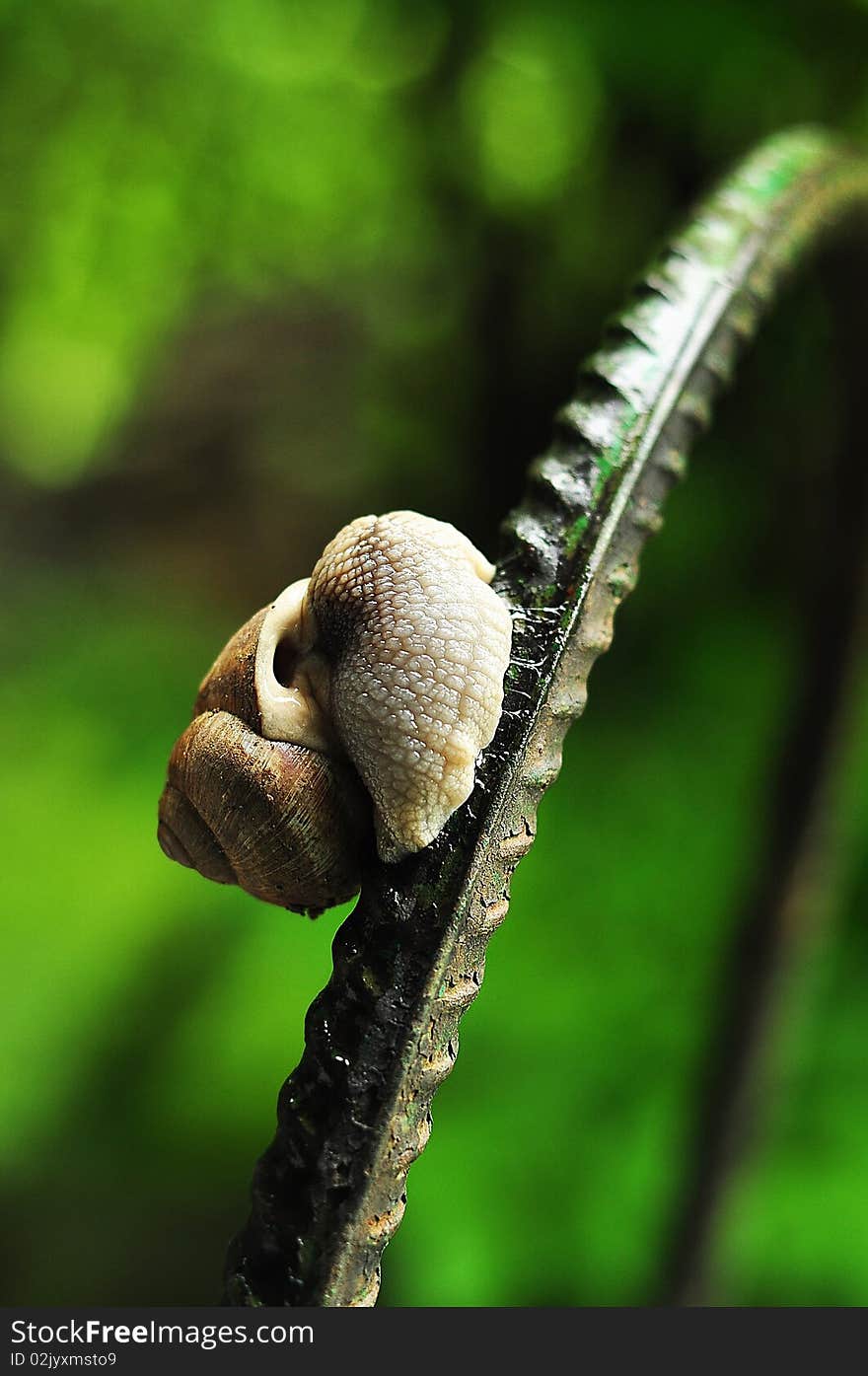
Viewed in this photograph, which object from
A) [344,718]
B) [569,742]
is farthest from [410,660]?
[569,742]

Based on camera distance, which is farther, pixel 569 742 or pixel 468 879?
pixel 569 742

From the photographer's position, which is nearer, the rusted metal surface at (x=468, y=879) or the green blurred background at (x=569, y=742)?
the rusted metal surface at (x=468, y=879)

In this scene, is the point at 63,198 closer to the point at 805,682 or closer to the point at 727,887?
the point at 805,682

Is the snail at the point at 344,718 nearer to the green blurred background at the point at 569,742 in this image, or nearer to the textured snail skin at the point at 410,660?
the textured snail skin at the point at 410,660

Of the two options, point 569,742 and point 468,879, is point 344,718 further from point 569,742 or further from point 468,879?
point 569,742

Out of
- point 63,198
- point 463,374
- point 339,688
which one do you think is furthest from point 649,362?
point 463,374

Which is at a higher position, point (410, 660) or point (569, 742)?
point (410, 660)

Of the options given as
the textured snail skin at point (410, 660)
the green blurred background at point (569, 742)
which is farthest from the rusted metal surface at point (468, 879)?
the green blurred background at point (569, 742)

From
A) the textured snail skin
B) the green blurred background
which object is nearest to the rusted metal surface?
→ the textured snail skin
